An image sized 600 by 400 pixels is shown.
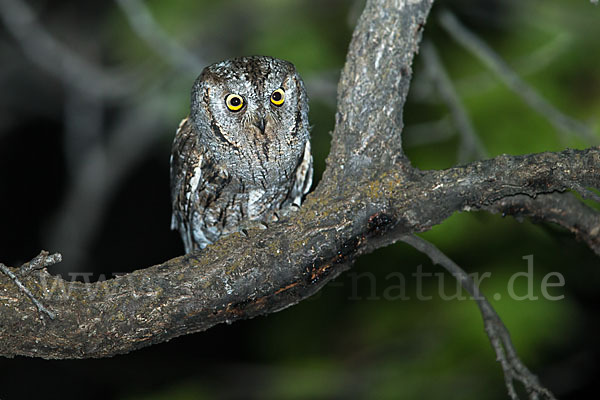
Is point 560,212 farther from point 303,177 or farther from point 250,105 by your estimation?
point 250,105

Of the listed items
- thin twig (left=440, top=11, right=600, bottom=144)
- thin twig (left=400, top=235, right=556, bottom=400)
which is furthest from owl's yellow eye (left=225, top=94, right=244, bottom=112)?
thin twig (left=440, top=11, right=600, bottom=144)

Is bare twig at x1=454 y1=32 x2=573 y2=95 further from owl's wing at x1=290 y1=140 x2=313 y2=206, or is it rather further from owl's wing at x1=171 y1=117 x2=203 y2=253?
owl's wing at x1=171 y1=117 x2=203 y2=253

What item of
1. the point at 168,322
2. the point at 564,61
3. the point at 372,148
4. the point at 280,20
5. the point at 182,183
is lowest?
the point at 168,322

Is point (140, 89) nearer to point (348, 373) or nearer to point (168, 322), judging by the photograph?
point (348, 373)

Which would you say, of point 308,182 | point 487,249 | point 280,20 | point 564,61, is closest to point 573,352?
point 487,249

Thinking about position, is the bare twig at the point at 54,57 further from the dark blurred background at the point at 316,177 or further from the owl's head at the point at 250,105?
the owl's head at the point at 250,105

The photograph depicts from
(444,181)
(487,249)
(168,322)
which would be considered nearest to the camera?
(168,322)

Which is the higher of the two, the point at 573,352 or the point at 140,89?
the point at 140,89

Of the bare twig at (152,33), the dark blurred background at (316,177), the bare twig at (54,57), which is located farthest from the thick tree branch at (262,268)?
the bare twig at (54,57)
